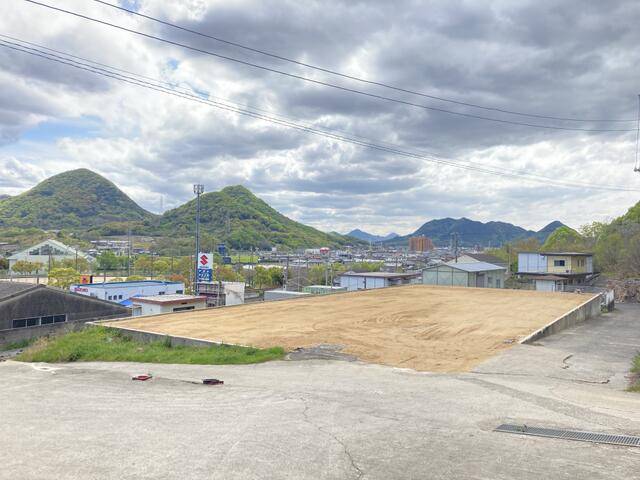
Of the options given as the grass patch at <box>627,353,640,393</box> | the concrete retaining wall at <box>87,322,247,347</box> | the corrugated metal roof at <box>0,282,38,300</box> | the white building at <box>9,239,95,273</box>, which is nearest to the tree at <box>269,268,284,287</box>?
the white building at <box>9,239,95,273</box>

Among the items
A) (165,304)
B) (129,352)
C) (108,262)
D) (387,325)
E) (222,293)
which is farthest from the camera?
(108,262)

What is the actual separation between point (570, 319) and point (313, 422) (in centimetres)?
1746

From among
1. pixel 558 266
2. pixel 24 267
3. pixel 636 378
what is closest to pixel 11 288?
pixel 636 378

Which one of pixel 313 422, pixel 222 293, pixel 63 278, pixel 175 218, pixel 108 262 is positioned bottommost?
pixel 222 293

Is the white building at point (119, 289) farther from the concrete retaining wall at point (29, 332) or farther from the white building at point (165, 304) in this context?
the white building at point (165, 304)

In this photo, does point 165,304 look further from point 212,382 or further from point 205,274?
point 205,274

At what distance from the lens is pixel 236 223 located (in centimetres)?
15562

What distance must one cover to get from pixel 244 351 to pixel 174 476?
7.91 m

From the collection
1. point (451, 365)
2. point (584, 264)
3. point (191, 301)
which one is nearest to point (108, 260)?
point (191, 301)

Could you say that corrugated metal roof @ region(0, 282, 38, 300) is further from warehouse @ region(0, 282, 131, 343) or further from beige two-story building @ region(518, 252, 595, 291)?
beige two-story building @ region(518, 252, 595, 291)

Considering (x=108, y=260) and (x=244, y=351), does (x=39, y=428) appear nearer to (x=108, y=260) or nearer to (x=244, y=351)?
(x=244, y=351)

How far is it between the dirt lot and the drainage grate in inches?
184

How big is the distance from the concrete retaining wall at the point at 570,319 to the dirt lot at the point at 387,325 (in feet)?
1.78

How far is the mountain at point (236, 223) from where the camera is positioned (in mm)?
146000
